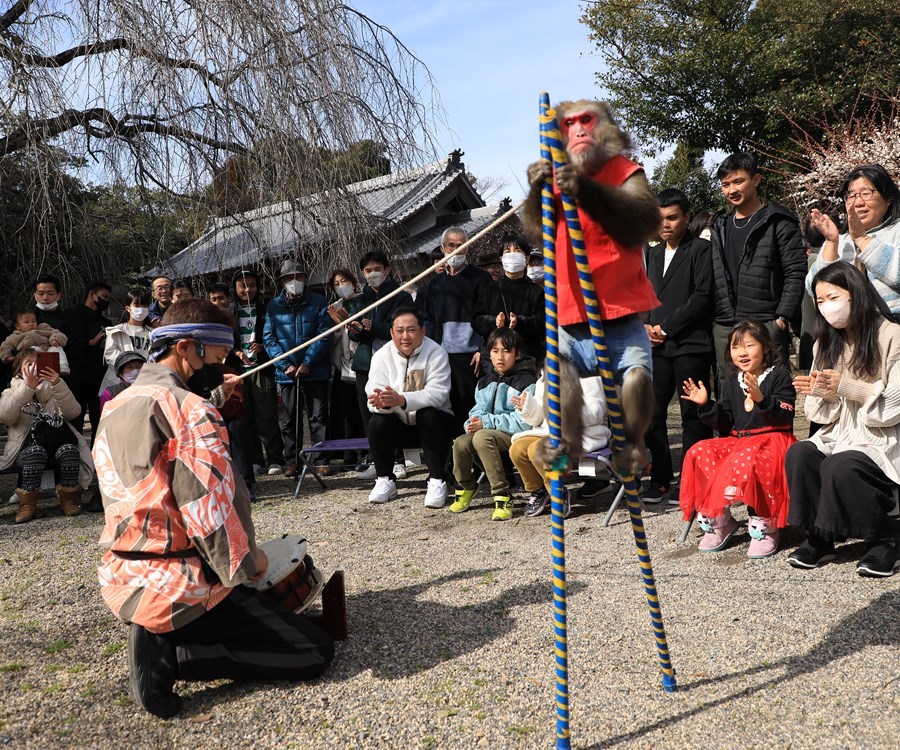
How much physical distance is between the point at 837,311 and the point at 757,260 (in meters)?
1.21

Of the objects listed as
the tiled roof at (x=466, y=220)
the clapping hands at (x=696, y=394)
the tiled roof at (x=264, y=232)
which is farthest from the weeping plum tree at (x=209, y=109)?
the tiled roof at (x=466, y=220)

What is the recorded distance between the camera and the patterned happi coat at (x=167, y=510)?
3.03m

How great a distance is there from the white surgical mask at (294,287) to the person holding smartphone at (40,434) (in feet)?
6.69

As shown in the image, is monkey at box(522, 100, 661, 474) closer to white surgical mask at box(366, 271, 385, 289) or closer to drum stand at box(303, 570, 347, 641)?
drum stand at box(303, 570, 347, 641)

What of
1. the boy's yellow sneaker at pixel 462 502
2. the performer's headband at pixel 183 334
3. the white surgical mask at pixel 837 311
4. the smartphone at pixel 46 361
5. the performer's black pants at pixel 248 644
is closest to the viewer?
the performer's black pants at pixel 248 644

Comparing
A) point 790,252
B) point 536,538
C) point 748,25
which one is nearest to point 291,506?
point 536,538

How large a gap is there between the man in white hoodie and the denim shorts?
133 inches

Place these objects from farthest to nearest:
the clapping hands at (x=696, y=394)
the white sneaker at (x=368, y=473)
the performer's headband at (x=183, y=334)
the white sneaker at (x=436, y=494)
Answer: the white sneaker at (x=368, y=473) → the white sneaker at (x=436, y=494) → the clapping hands at (x=696, y=394) → the performer's headband at (x=183, y=334)

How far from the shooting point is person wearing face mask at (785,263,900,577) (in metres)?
4.00

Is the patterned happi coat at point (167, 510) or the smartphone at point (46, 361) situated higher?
the smartphone at point (46, 361)

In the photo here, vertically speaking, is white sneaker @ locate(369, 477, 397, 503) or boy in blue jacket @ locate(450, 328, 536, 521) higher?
boy in blue jacket @ locate(450, 328, 536, 521)

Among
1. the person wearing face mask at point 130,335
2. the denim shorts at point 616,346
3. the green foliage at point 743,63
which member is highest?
the green foliage at point 743,63

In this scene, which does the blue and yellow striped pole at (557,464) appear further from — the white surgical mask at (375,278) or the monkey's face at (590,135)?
the white surgical mask at (375,278)

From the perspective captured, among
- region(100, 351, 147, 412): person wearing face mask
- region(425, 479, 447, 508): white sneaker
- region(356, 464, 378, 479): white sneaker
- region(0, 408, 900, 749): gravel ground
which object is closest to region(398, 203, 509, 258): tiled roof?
region(356, 464, 378, 479): white sneaker
